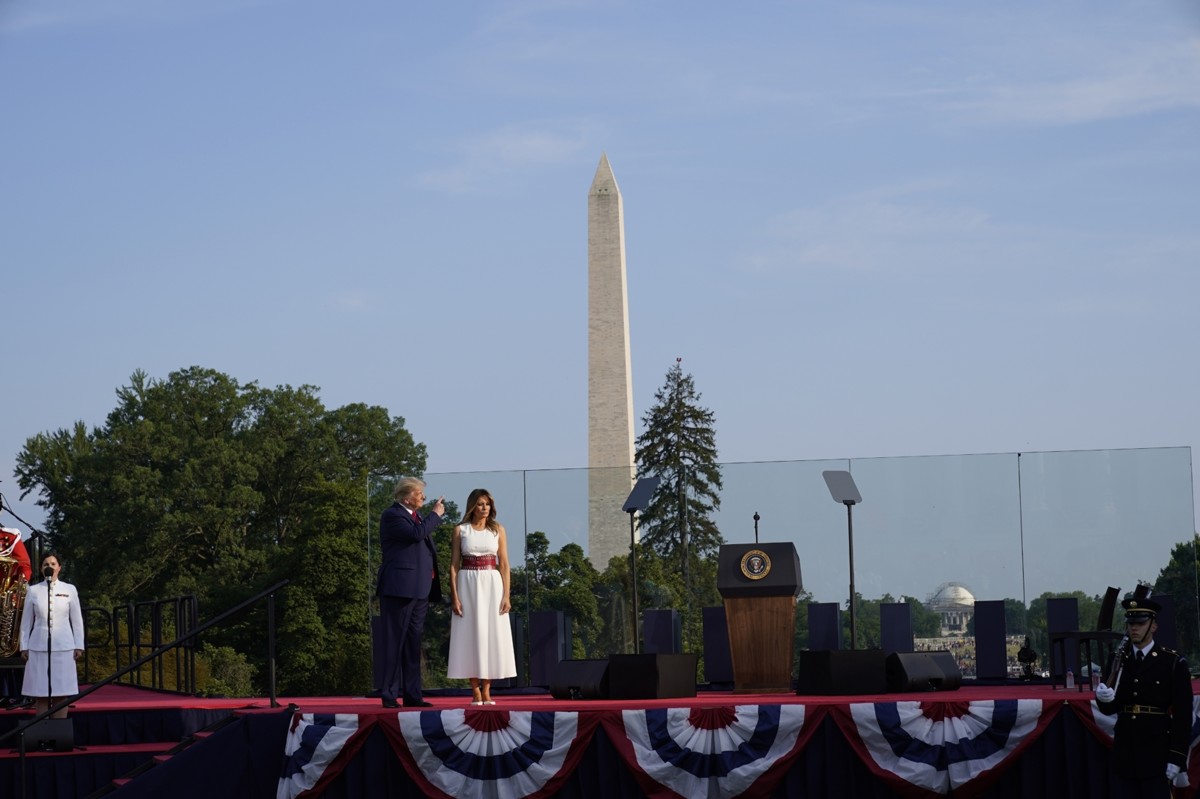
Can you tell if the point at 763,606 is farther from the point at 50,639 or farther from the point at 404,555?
the point at 50,639

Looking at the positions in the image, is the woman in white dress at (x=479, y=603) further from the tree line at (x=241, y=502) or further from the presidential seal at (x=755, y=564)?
the tree line at (x=241, y=502)

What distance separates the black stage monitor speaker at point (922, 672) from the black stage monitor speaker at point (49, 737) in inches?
238

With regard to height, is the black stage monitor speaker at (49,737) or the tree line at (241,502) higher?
the tree line at (241,502)

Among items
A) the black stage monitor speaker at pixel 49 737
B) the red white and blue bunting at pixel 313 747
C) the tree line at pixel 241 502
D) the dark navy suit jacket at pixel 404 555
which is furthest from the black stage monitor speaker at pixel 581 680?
the tree line at pixel 241 502

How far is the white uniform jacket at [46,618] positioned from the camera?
12664 mm

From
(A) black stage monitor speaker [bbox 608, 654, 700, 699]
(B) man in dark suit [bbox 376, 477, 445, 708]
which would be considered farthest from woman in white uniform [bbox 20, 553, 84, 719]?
(A) black stage monitor speaker [bbox 608, 654, 700, 699]

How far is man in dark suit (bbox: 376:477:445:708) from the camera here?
10.9m

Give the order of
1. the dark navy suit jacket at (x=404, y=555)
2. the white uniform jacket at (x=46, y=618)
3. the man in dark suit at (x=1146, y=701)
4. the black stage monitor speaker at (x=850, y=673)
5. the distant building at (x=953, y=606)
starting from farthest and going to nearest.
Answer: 1. the distant building at (x=953, y=606)
2. the white uniform jacket at (x=46, y=618)
3. the black stage monitor speaker at (x=850, y=673)
4. the dark navy suit jacket at (x=404, y=555)
5. the man in dark suit at (x=1146, y=701)

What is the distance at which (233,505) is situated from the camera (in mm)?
49812

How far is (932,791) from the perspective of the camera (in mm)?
10195

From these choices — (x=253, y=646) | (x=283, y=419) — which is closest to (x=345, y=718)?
(x=253, y=646)

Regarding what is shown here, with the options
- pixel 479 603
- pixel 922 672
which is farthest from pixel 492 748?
pixel 922 672

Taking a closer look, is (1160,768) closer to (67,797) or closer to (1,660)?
(67,797)

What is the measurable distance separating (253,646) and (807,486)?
3492cm
